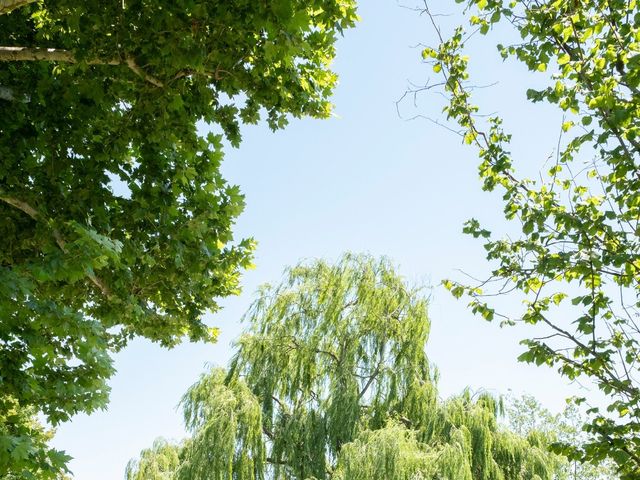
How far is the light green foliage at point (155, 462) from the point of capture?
16.3 meters

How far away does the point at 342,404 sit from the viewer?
14641 mm

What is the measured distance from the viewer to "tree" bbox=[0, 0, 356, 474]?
17.0 ft

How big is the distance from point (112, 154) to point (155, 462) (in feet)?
40.7

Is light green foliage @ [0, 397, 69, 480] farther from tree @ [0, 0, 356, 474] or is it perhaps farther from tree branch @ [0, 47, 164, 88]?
tree branch @ [0, 47, 164, 88]

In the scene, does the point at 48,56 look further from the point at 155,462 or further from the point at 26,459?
the point at 155,462

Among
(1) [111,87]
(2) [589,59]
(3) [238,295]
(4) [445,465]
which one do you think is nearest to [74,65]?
(1) [111,87]

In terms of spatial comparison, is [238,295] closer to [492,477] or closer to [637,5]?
[637,5]

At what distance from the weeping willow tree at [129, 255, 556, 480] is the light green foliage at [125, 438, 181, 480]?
22 centimetres

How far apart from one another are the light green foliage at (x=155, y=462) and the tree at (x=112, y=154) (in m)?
10.6

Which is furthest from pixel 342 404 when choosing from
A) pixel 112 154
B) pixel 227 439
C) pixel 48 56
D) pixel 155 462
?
pixel 48 56

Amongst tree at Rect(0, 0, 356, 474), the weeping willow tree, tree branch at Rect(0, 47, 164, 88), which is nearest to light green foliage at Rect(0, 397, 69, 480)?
tree at Rect(0, 0, 356, 474)

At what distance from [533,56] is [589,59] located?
1.44 ft

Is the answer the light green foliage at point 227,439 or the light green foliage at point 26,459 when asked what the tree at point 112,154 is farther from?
the light green foliage at point 227,439

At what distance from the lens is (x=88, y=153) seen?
611 cm
